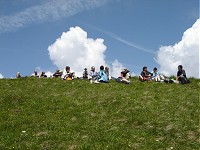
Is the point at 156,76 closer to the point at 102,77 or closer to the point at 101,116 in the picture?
the point at 102,77

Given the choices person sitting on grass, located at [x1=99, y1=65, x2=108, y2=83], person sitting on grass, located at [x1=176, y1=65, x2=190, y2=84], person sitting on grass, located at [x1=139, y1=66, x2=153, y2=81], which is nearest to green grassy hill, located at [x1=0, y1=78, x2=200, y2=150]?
person sitting on grass, located at [x1=176, y1=65, x2=190, y2=84]

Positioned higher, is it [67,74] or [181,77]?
[67,74]

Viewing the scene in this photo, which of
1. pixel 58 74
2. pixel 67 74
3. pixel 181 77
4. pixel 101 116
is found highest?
pixel 58 74

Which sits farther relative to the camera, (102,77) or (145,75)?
(145,75)

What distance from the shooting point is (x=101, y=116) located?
29.4m

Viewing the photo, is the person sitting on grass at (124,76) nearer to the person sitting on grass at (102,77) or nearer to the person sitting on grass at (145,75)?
the person sitting on grass at (102,77)

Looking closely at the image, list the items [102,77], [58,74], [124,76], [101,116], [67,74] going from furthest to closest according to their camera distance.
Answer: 1. [58,74]
2. [67,74]
3. [102,77]
4. [124,76]
5. [101,116]

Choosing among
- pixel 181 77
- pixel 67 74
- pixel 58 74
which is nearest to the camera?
pixel 181 77

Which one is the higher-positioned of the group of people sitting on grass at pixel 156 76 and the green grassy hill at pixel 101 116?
the group of people sitting on grass at pixel 156 76

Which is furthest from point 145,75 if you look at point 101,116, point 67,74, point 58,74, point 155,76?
point 101,116

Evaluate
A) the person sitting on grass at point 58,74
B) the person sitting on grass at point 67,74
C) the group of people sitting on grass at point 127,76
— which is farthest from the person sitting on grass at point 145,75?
the person sitting on grass at point 58,74

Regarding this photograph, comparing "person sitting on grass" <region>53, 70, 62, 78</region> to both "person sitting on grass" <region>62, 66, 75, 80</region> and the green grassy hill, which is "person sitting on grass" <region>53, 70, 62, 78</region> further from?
the green grassy hill

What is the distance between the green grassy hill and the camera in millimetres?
22984

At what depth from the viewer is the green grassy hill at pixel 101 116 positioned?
23.0m
